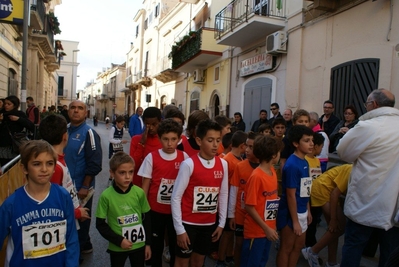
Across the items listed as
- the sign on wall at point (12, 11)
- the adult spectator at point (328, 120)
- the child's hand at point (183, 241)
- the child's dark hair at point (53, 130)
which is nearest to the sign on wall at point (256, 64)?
the adult spectator at point (328, 120)

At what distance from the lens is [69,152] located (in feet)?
12.6

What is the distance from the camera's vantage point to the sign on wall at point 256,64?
39.3 feet

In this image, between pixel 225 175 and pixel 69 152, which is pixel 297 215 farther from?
pixel 69 152

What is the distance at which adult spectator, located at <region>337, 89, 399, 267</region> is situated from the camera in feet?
10.5

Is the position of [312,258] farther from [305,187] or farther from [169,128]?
[169,128]

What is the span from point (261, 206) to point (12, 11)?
31.0 ft

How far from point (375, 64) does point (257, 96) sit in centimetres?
553

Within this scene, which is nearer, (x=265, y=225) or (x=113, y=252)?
(x=113, y=252)

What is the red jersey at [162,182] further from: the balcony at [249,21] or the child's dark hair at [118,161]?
the balcony at [249,21]

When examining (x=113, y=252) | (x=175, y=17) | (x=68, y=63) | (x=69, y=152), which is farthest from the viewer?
(x=68, y=63)

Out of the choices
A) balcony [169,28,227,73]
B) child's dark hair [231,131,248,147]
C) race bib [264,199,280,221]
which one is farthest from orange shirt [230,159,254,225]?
balcony [169,28,227,73]

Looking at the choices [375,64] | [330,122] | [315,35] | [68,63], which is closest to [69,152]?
[330,122]

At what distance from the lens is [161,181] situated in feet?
11.0

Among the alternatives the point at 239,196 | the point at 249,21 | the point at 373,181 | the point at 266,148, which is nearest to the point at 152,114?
the point at 239,196
